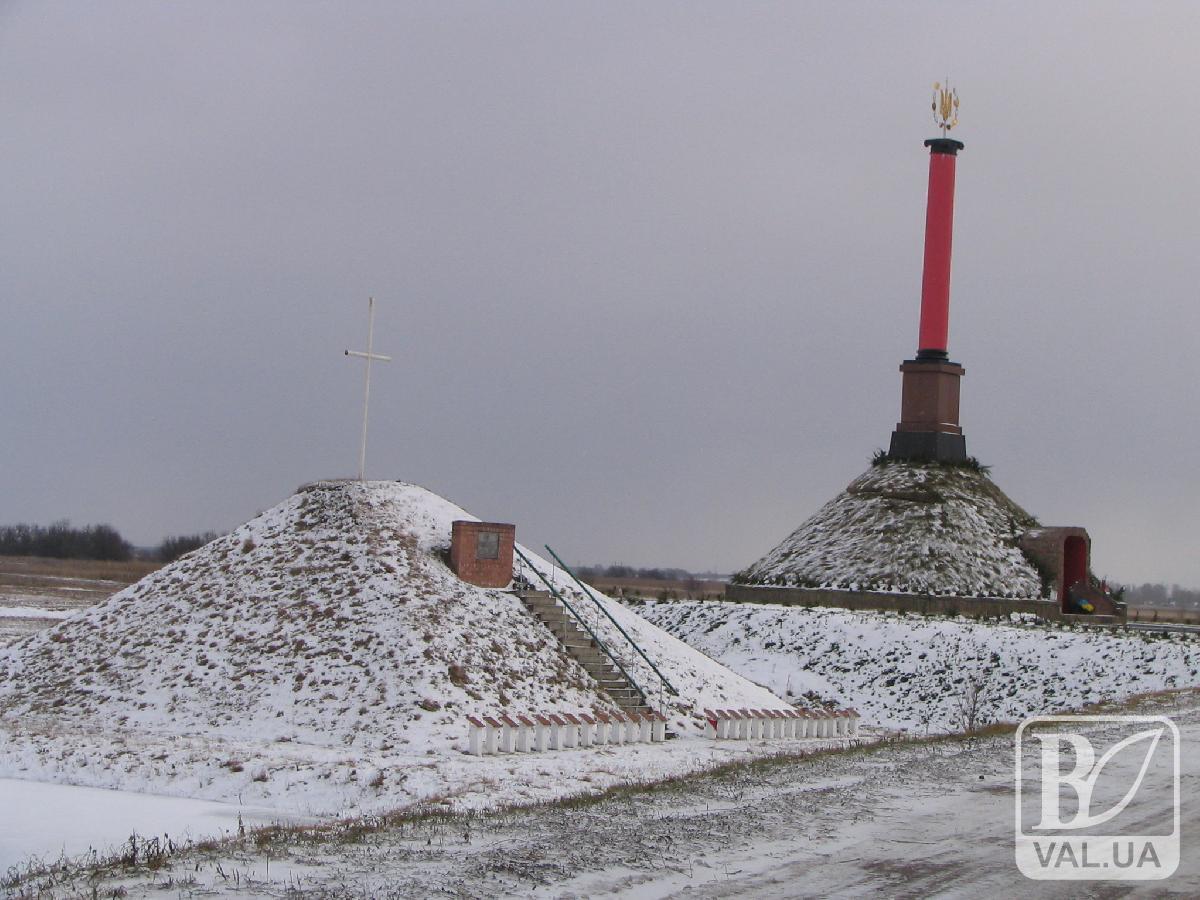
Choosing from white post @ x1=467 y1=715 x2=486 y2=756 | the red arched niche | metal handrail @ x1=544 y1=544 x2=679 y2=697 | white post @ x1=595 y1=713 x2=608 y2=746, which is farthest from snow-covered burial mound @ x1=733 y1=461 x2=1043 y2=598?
white post @ x1=467 y1=715 x2=486 y2=756

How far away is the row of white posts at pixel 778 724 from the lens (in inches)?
981

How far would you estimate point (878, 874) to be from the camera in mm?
11648

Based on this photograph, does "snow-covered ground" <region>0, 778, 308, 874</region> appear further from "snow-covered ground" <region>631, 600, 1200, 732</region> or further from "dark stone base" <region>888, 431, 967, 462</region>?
"dark stone base" <region>888, 431, 967, 462</region>

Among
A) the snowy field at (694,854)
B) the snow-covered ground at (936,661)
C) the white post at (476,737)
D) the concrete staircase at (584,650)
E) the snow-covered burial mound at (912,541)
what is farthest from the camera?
the snow-covered burial mound at (912,541)

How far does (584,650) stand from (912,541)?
25.6 m

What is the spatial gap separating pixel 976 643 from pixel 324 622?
756 inches

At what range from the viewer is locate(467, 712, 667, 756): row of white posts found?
21141 mm

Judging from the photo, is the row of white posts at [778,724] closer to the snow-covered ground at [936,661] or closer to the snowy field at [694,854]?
the snow-covered ground at [936,661]

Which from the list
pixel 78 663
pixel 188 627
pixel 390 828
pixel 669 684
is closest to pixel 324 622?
pixel 188 627

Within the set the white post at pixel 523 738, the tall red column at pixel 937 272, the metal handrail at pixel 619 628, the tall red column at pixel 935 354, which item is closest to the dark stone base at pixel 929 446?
the tall red column at pixel 935 354

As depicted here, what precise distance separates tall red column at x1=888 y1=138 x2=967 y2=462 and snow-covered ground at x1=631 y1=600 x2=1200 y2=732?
13369 mm

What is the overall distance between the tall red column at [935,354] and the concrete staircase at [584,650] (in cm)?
3005

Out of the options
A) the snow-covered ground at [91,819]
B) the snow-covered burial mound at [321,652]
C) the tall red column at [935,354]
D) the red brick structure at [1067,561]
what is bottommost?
the snow-covered ground at [91,819]

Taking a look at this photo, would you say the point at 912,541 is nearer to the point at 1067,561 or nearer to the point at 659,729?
the point at 1067,561
